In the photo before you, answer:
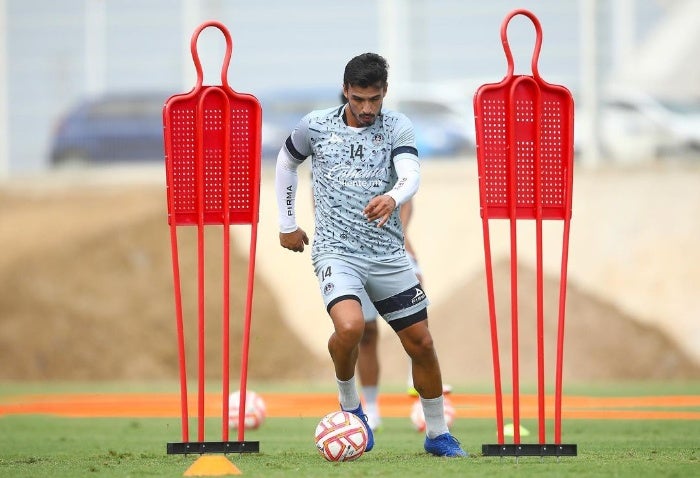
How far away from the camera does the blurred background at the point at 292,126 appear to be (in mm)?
28453

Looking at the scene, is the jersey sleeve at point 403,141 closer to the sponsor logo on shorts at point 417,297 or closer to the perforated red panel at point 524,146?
the perforated red panel at point 524,146

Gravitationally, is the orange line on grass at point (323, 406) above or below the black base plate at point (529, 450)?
below

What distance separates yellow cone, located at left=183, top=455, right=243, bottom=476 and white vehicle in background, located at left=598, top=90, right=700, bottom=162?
78.7 ft

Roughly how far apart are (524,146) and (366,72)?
3.54 ft

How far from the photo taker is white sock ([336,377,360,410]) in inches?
359

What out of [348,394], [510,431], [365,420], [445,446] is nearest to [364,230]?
Answer: [348,394]

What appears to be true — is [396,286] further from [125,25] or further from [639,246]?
[125,25]

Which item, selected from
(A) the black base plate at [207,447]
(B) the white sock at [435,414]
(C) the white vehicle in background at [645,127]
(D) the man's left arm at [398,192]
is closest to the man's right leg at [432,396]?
(B) the white sock at [435,414]

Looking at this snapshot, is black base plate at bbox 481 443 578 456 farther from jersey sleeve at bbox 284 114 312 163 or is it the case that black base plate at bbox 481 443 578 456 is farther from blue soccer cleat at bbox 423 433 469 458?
jersey sleeve at bbox 284 114 312 163

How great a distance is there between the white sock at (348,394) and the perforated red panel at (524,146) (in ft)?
4.98

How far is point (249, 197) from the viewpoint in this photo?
8938 mm

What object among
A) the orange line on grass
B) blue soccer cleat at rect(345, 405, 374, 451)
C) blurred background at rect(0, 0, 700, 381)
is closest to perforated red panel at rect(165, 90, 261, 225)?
blue soccer cleat at rect(345, 405, 374, 451)

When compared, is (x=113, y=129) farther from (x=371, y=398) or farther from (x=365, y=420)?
(x=365, y=420)

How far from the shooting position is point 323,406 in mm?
16625
